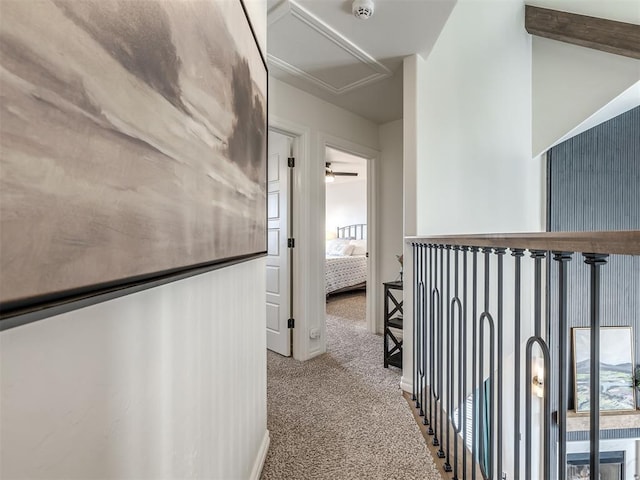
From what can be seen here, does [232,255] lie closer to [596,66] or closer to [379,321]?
[379,321]

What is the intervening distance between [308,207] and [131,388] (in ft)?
7.16

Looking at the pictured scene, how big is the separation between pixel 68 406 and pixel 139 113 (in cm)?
43

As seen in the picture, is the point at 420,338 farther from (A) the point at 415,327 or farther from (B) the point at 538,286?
(B) the point at 538,286

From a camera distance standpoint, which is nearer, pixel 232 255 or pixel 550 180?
pixel 232 255

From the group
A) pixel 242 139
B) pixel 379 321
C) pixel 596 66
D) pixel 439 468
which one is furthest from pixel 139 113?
pixel 596 66

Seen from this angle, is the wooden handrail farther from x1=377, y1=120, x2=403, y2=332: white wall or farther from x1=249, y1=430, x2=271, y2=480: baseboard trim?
x1=377, y1=120, x2=403, y2=332: white wall

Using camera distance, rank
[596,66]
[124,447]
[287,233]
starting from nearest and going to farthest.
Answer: [124,447] → [287,233] → [596,66]

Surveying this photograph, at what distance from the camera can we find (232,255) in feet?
2.95

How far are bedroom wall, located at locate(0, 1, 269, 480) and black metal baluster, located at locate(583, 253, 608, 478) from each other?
85 centimetres

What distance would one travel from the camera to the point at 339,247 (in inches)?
264

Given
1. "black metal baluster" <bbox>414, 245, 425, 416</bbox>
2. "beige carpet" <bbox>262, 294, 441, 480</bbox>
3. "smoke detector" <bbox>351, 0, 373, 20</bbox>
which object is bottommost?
"beige carpet" <bbox>262, 294, 441, 480</bbox>

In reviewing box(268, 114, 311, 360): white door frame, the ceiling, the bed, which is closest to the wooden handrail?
the ceiling

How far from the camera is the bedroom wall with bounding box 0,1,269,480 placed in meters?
0.36

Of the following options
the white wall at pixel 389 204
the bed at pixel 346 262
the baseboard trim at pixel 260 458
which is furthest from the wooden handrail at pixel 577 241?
the bed at pixel 346 262
